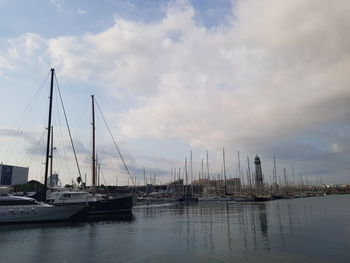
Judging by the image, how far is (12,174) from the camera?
184 ft

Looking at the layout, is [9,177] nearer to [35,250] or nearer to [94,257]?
[35,250]

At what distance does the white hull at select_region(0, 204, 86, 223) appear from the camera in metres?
48.7

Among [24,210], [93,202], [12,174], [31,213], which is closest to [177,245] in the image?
[31,213]

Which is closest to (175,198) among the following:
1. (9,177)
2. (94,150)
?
(94,150)

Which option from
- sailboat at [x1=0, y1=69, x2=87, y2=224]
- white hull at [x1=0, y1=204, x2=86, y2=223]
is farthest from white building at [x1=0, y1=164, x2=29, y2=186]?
white hull at [x1=0, y1=204, x2=86, y2=223]

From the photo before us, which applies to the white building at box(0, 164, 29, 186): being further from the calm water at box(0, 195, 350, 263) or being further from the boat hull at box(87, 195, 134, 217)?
the calm water at box(0, 195, 350, 263)

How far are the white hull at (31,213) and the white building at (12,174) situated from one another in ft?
24.7

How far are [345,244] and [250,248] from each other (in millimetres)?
9587

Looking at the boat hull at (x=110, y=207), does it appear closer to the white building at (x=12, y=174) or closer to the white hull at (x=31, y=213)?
the white hull at (x=31, y=213)

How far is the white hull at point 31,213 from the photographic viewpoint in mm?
48688

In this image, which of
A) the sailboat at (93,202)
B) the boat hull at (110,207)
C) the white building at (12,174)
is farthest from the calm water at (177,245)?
the boat hull at (110,207)

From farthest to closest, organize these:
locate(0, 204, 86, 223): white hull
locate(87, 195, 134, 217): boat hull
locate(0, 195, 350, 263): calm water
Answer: locate(87, 195, 134, 217): boat hull
locate(0, 204, 86, 223): white hull
locate(0, 195, 350, 263): calm water

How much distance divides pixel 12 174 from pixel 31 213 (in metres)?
10.2

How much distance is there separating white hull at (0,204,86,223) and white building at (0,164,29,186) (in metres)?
7.53
